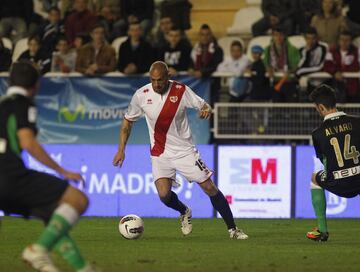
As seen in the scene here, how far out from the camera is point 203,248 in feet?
42.4

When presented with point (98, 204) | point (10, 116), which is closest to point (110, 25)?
point (98, 204)

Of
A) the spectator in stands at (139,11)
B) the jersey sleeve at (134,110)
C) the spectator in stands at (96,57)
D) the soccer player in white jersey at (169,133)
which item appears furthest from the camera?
the spectator in stands at (139,11)

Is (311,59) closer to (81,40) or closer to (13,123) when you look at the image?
(81,40)

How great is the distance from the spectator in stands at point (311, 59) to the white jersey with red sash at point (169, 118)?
6.37 metres

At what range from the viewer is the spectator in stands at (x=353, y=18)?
2266 cm

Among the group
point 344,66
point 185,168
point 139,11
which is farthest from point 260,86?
point 185,168

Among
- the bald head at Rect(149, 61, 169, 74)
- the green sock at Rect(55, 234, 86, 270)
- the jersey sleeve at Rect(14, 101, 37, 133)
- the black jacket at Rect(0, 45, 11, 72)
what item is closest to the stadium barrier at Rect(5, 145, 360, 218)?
the black jacket at Rect(0, 45, 11, 72)

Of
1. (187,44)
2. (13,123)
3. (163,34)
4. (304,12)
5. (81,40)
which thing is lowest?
(13,123)

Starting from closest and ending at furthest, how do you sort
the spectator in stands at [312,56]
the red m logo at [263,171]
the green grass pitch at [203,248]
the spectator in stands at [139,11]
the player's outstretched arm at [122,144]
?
1. the green grass pitch at [203,248]
2. the player's outstretched arm at [122,144]
3. the red m logo at [263,171]
4. the spectator in stands at [312,56]
5. the spectator in stands at [139,11]

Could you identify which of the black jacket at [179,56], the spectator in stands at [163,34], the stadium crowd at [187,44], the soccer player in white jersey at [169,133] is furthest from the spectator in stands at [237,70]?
the soccer player in white jersey at [169,133]

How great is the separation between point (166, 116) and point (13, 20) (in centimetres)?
1056

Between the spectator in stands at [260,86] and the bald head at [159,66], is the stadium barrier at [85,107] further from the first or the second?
the bald head at [159,66]

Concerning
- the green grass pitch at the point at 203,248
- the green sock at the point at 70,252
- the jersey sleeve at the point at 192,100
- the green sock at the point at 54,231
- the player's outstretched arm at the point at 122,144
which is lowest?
the green grass pitch at the point at 203,248

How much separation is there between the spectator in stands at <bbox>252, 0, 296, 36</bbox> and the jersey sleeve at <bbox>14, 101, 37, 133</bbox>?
554 inches
